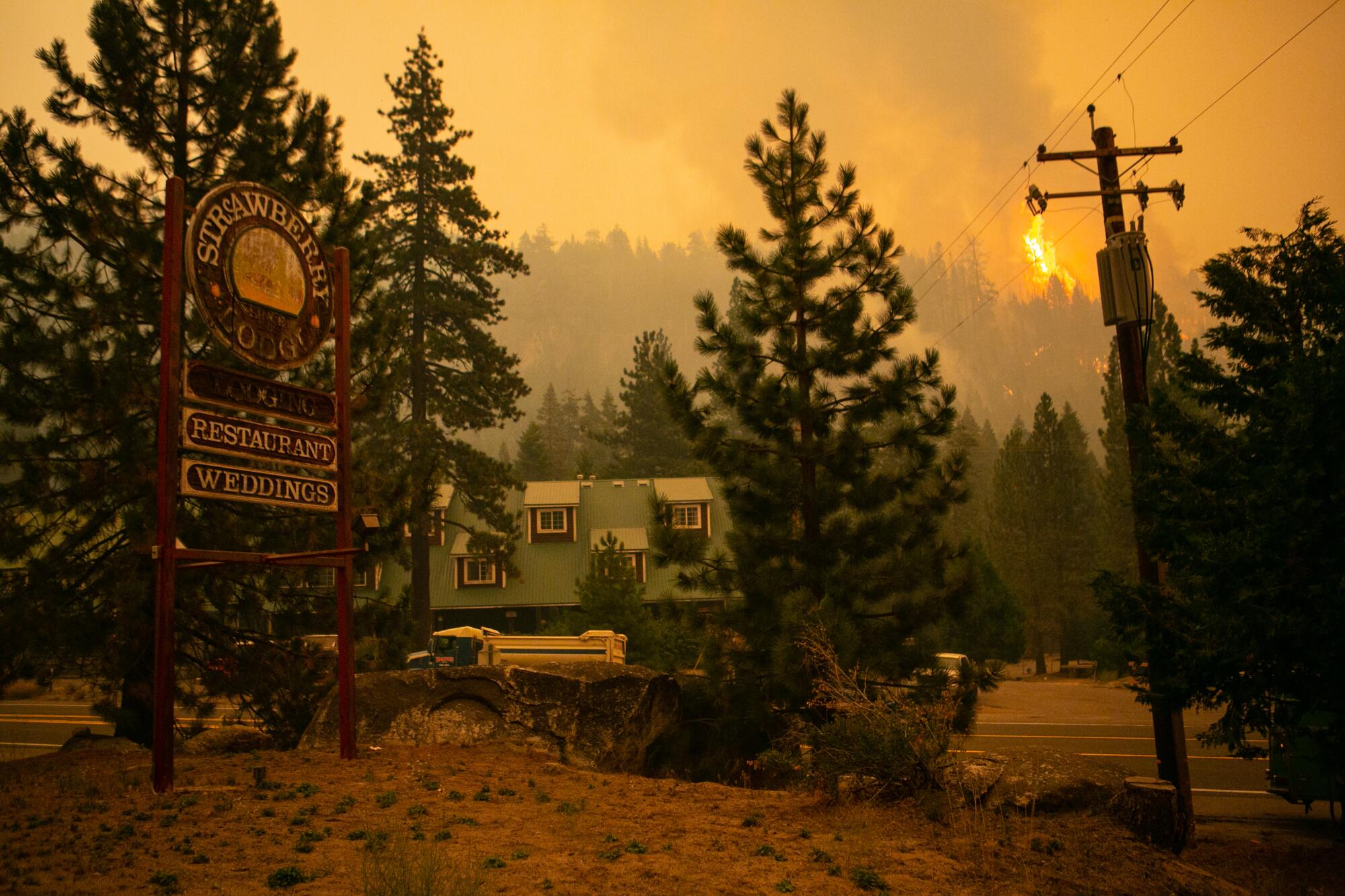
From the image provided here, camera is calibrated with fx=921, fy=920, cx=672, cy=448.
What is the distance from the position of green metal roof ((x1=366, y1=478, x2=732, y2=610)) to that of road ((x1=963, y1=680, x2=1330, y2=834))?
12842 millimetres

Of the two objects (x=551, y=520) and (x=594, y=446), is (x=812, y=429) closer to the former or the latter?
(x=551, y=520)

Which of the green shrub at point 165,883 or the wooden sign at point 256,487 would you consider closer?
the green shrub at point 165,883

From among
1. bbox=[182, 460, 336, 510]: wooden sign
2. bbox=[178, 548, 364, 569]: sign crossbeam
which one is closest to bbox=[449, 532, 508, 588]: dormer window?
bbox=[178, 548, 364, 569]: sign crossbeam

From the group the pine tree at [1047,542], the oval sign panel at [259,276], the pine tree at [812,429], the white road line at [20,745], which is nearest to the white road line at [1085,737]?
the pine tree at [812,429]

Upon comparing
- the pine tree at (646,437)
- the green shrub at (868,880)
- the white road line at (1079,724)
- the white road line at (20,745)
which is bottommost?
the white road line at (1079,724)

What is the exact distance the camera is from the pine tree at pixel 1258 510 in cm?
841

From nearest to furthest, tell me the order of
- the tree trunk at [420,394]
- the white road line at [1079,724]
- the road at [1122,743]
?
1. the road at [1122,743]
2. the white road line at [1079,724]
3. the tree trunk at [420,394]

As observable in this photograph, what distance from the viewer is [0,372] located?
13156mm

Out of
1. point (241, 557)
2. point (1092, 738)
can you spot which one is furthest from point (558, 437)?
point (241, 557)

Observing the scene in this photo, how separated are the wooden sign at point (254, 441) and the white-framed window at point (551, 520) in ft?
95.3

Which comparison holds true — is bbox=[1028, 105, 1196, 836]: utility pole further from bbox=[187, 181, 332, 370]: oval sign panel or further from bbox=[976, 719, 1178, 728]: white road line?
bbox=[976, 719, 1178, 728]: white road line

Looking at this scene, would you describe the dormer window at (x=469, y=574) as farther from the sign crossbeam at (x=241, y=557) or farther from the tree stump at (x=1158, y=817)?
the tree stump at (x=1158, y=817)

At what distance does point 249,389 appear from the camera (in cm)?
901

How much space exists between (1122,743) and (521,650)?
1292 cm
